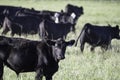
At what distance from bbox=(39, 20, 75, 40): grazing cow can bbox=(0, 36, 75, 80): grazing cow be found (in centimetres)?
734

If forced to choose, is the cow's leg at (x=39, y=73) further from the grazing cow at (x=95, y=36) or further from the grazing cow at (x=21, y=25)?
the grazing cow at (x=21, y=25)

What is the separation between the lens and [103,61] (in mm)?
11492

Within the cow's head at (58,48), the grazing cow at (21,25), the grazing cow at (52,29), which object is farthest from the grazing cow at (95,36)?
the cow's head at (58,48)

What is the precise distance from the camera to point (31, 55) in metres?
7.68

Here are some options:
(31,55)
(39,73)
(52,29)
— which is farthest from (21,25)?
(39,73)

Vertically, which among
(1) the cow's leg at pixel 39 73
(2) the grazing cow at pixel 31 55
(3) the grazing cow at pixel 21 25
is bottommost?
(3) the grazing cow at pixel 21 25

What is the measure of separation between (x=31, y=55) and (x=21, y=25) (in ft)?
30.2

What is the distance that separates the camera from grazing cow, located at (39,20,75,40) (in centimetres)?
1523

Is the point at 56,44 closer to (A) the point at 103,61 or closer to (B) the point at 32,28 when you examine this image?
(A) the point at 103,61

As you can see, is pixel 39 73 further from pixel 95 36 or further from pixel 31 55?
pixel 95 36

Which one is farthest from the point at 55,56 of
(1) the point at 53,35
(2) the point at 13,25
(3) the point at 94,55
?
(2) the point at 13,25

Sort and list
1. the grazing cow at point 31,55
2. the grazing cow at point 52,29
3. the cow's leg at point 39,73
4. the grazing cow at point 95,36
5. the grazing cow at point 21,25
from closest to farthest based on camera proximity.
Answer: the grazing cow at point 31,55 → the cow's leg at point 39,73 → the grazing cow at point 95,36 → the grazing cow at point 52,29 → the grazing cow at point 21,25

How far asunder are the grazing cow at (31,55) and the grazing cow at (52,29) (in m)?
7.34

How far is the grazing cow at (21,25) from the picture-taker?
16.6 meters
